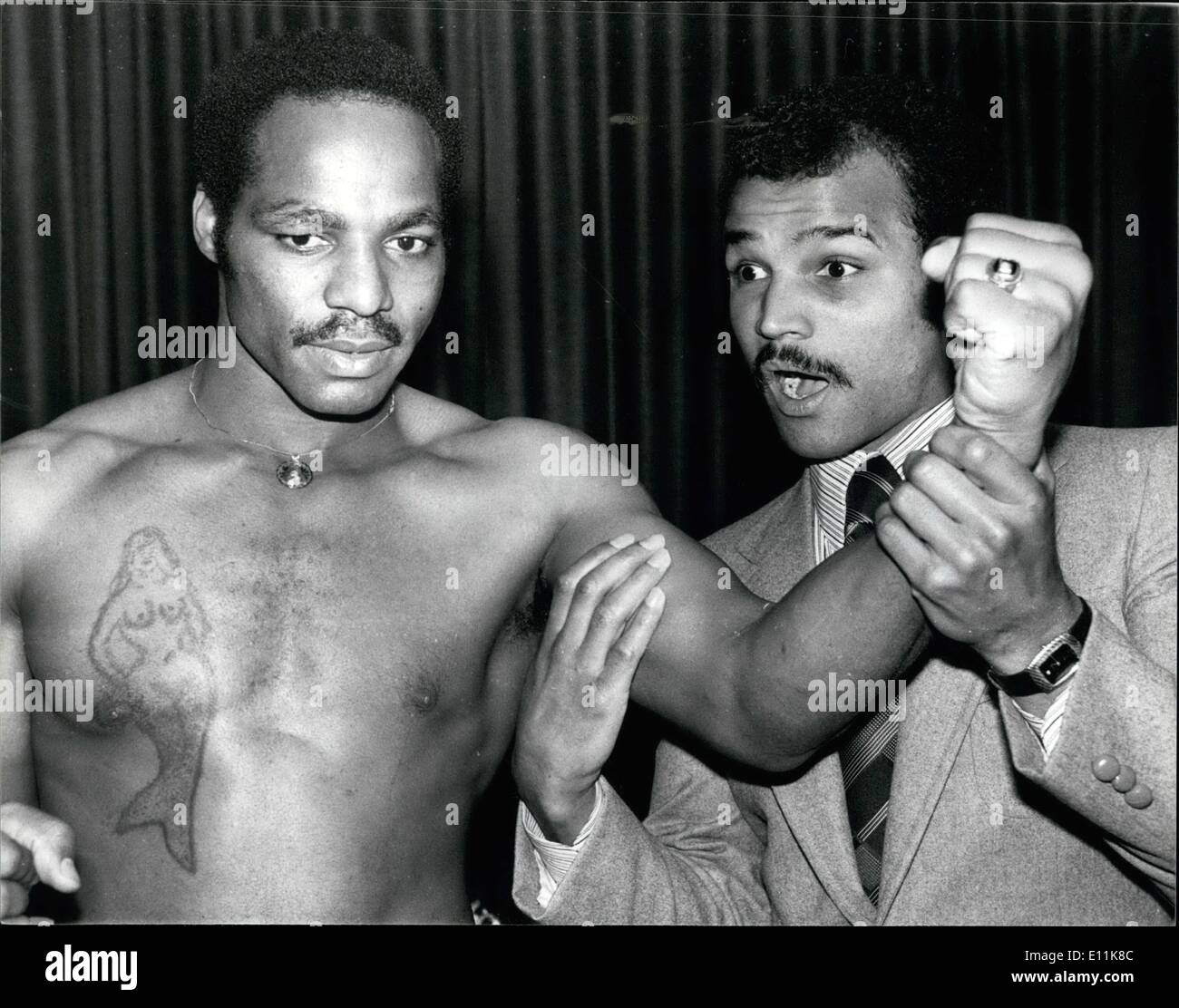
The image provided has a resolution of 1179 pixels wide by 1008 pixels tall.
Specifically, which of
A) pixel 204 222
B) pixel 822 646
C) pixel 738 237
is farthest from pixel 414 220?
pixel 822 646

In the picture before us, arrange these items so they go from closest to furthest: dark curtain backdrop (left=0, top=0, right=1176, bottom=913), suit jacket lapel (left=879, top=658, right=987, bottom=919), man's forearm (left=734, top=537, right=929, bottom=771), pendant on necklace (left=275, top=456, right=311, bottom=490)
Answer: man's forearm (left=734, top=537, right=929, bottom=771)
suit jacket lapel (left=879, top=658, right=987, bottom=919)
pendant on necklace (left=275, top=456, right=311, bottom=490)
dark curtain backdrop (left=0, top=0, right=1176, bottom=913)

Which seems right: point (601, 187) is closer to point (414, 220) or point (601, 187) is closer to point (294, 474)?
point (414, 220)

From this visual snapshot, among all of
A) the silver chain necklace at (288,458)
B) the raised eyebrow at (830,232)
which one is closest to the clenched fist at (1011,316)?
the raised eyebrow at (830,232)

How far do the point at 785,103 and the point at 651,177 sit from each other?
23 centimetres

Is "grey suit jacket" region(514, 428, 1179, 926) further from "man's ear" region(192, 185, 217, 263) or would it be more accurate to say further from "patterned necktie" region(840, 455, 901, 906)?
"man's ear" region(192, 185, 217, 263)

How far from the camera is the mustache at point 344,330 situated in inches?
55.5

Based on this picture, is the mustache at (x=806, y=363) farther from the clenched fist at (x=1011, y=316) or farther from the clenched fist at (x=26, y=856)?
the clenched fist at (x=26, y=856)

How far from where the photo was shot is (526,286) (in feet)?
5.71

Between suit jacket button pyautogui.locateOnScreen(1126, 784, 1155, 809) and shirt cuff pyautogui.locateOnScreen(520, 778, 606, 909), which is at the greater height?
suit jacket button pyautogui.locateOnScreen(1126, 784, 1155, 809)

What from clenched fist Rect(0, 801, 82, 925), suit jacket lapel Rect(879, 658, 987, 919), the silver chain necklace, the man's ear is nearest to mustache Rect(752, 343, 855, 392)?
suit jacket lapel Rect(879, 658, 987, 919)

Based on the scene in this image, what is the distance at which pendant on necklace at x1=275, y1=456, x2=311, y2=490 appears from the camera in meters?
1.49

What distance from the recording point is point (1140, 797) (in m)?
1.22

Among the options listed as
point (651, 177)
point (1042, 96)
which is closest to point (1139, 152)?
point (1042, 96)
